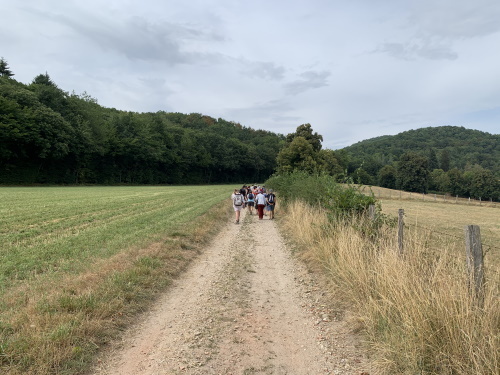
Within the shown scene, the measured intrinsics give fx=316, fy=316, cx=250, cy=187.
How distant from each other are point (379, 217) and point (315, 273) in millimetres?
2024

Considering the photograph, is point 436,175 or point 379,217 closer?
point 379,217

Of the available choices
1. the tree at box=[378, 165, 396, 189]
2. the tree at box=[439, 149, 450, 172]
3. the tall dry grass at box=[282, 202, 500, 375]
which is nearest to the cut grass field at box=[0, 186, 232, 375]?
the tall dry grass at box=[282, 202, 500, 375]

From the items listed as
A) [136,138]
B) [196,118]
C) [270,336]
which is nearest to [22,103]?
[136,138]

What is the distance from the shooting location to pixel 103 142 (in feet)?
215

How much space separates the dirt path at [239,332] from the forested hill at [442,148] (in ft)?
452

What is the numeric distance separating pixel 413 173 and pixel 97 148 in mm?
96082

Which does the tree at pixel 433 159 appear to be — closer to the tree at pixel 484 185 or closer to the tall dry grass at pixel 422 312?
the tree at pixel 484 185

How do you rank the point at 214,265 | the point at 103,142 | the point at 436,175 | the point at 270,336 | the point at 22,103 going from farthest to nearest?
the point at 436,175, the point at 103,142, the point at 22,103, the point at 214,265, the point at 270,336

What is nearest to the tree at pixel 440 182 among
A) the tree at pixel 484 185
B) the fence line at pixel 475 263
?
the tree at pixel 484 185

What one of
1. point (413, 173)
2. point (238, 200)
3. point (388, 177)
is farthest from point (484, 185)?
point (238, 200)

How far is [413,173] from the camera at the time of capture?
107 meters

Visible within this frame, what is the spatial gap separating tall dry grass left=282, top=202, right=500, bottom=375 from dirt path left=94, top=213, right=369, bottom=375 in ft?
1.35

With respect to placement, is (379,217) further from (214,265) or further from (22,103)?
(22,103)

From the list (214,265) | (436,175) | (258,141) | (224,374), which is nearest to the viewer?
(224,374)
